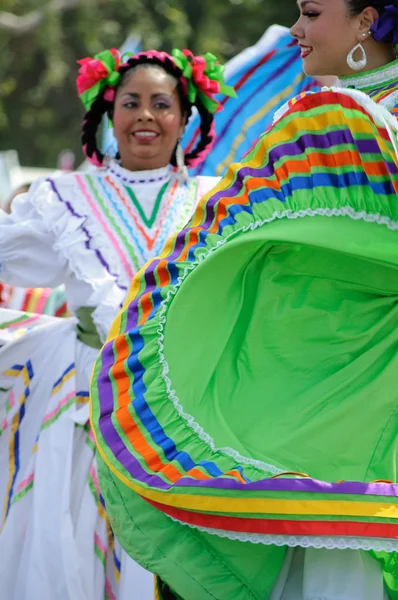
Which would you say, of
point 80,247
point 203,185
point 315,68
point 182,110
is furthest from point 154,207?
point 315,68

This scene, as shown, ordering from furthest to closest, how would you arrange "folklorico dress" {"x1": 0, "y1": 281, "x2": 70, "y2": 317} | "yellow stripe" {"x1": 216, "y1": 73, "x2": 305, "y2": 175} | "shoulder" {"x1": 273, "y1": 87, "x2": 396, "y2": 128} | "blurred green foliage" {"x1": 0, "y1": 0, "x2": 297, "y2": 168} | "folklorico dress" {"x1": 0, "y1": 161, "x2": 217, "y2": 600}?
"blurred green foliage" {"x1": 0, "y1": 0, "x2": 297, "y2": 168}
"yellow stripe" {"x1": 216, "y1": 73, "x2": 305, "y2": 175}
"folklorico dress" {"x1": 0, "y1": 281, "x2": 70, "y2": 317}
"folklorico dress" {"x1": 0, "y1": 161, "x2": 217, "y2": 600}
"shoulder" {"x1": 273, "y1": 87, "x2": 396, "y2": 128}

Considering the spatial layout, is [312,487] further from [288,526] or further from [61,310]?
[61,310]

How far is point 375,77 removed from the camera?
3326 mm

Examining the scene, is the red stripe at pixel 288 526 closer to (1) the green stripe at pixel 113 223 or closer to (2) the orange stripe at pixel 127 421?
(2) the orange stripe at pixel 127 421

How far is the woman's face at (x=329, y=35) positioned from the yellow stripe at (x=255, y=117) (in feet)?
8.60

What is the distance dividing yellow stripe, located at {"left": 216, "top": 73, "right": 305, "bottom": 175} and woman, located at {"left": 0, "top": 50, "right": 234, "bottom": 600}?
39.1 inches

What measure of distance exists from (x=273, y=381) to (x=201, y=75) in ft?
7.30

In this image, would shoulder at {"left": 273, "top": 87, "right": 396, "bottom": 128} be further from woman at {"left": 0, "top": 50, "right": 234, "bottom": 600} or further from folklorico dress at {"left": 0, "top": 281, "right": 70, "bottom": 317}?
folklorico dress at {"left": 0, "top": 281, "right": 70, "bottom": 317}

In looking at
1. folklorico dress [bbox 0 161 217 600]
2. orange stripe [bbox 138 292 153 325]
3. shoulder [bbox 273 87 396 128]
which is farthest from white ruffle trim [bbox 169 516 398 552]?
folklorico dress [bbox 0 161 217 600]

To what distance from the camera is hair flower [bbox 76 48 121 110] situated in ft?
16.1

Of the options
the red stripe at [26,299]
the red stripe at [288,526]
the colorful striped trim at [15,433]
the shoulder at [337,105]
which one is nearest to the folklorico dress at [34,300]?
the red stripe at [26,299]

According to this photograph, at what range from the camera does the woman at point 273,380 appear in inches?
109

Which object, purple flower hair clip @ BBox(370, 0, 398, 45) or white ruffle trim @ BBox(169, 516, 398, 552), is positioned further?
purple flower hair clip @ BBox(370, 0, 398, 45)

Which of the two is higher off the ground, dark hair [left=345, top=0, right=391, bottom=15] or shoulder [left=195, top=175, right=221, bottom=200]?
dark hair [left=345, top=0, right=391, bottom=15]
